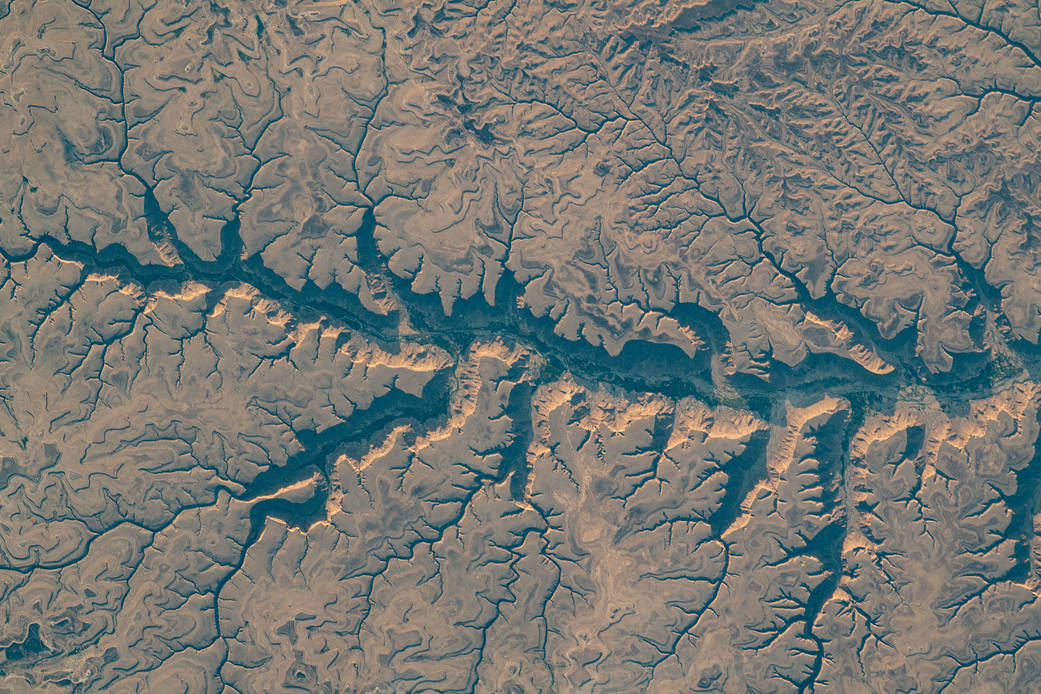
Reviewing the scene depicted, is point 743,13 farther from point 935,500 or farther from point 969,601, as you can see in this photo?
point 969,601

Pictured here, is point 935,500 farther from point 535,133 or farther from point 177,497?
point 177,497

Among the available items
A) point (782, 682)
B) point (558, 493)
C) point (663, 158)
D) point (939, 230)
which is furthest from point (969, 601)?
point (663, 158)

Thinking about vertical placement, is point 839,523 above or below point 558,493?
above

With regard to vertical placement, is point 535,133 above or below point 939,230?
below

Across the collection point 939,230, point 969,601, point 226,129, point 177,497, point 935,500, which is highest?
point 939,230

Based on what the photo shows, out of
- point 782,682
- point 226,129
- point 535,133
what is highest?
point 535,133

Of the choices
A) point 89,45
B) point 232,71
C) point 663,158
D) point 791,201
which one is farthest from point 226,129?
point 791,201
